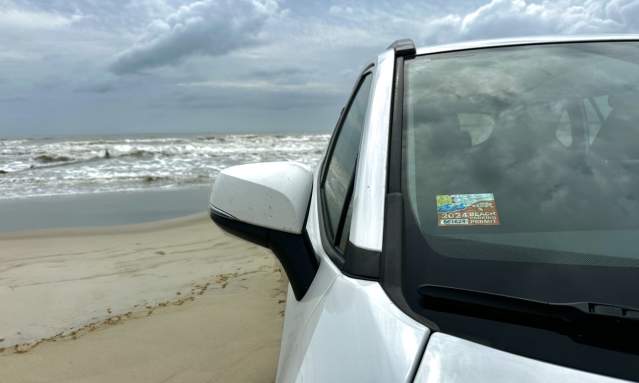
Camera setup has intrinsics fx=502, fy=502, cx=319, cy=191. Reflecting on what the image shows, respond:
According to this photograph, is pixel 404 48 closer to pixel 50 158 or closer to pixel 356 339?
pixel 356 339

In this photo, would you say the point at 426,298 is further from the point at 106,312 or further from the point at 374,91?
the point at 106,312

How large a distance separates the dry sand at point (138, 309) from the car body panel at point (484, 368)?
2.20 m

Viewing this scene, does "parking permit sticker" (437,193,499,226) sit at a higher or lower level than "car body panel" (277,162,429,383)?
higher

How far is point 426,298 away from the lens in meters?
0.91

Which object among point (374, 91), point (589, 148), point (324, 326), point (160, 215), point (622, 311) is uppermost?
point (374, 91)

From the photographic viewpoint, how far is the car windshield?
3.14 ft

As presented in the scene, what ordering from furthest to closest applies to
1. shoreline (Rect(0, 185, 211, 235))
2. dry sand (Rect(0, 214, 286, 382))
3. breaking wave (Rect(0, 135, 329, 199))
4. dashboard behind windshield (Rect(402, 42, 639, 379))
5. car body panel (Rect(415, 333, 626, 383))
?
breaking wave (Rect(0, 135, 329, 199)) → shoreline (Rect(0, 185, 211, 235)) → dry sand (Rect(0, 214, 286, 382)) → dashboard behind windshield (Rect(402, 42, 639, 379)) → car body panel (Rect(415, 333, 626, 383))

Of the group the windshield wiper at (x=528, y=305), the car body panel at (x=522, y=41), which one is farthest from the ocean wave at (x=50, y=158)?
the windshield wiper at (x=528, y=305)

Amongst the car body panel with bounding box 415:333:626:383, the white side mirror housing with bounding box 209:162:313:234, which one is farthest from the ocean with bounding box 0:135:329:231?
the car body panel with bounding box 415:333:626:383

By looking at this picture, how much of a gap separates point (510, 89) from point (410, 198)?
56 cm

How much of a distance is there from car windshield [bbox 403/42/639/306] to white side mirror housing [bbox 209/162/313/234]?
32 centimetres

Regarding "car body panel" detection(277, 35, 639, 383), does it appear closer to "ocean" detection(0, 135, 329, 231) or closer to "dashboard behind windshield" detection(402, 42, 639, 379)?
"dashboard behind windshield" detection(402, 42, 639, 379)

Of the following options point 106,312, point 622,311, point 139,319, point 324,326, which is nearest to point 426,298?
point 324,326

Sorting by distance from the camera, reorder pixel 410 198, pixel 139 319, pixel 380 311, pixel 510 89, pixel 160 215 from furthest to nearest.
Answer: pixel 160 215 → pixel 139 319 → pixel 510 89 → pixel 410 198 → pixel 380 311
